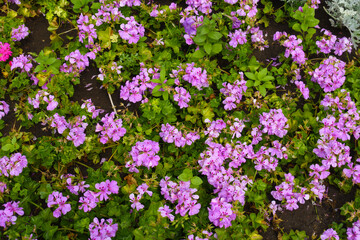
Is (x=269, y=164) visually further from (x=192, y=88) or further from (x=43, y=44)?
(x=43, y=44)

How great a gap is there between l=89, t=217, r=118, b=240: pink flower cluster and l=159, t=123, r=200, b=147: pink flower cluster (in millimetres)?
1099

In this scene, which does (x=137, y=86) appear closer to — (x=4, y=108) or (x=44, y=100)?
(x=44, y=100)

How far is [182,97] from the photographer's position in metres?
3.84

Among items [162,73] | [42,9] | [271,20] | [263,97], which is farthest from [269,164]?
[42,9]

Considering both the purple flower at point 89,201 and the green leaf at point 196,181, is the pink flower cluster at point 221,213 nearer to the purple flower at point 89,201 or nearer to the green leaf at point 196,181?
the green leaf at point 196,181

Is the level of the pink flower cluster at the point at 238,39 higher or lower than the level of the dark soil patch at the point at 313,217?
higher

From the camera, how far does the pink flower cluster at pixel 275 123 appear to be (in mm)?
3686

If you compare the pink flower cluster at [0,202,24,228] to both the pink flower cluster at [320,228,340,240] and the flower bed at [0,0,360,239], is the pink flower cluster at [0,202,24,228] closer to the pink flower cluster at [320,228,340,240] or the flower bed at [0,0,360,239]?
the flower bed at [0,0,360,239]

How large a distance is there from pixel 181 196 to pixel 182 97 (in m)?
1.20

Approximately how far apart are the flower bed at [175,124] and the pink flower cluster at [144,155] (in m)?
0.02

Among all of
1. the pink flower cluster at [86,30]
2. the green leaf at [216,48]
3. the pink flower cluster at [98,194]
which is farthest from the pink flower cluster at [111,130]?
the green leaf at [216,48]

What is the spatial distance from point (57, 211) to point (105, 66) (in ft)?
6.17

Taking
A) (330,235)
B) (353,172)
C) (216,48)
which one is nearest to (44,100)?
(216,48)

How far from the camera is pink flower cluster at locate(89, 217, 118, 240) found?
→ 10.3 ft
